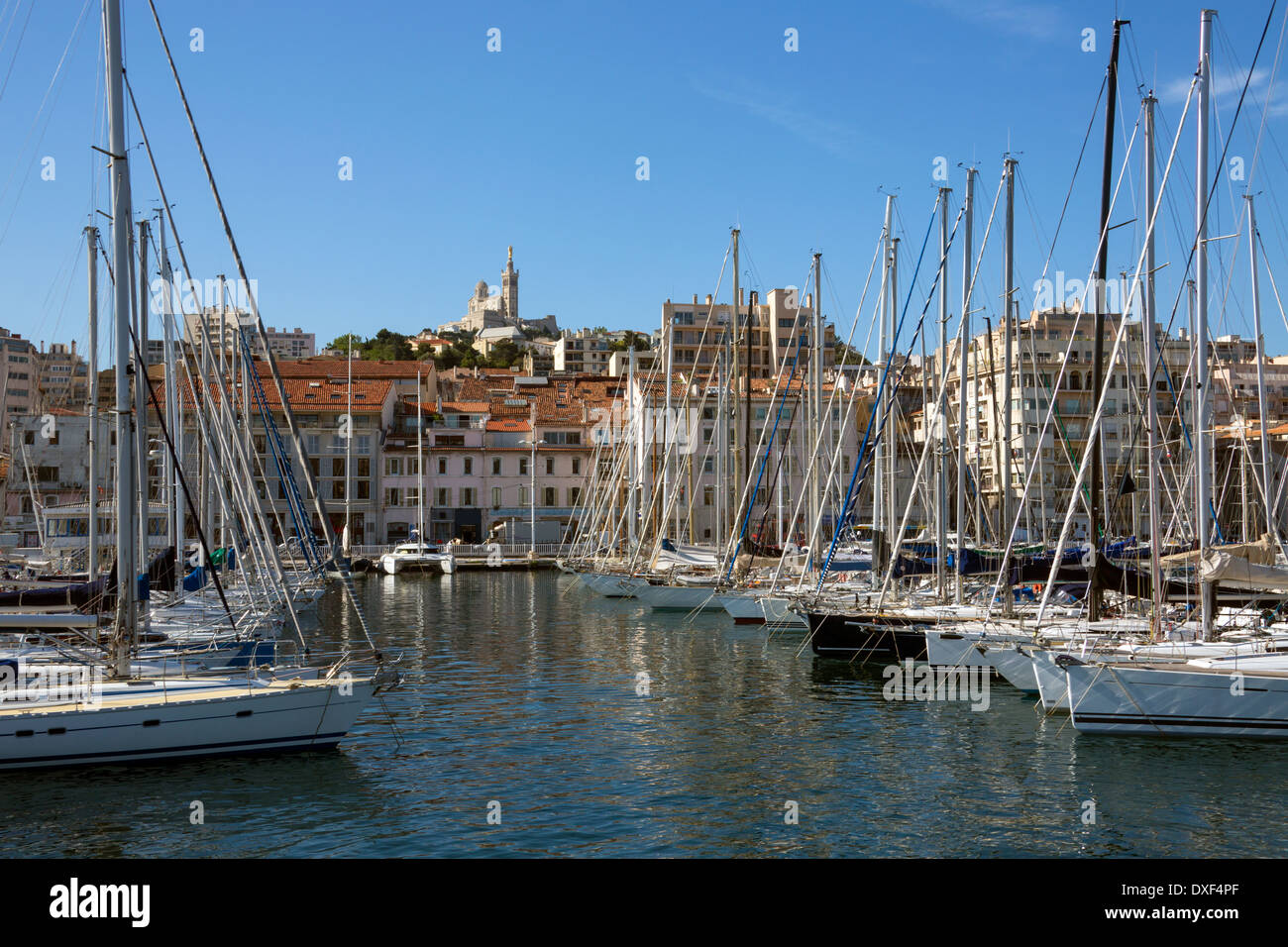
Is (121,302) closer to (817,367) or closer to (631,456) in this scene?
(817,367)

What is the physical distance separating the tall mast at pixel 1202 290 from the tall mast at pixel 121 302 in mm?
19927

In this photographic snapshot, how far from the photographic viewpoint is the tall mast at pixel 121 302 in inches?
774

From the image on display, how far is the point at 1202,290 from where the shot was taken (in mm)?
24156

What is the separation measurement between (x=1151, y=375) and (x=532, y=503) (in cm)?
6926

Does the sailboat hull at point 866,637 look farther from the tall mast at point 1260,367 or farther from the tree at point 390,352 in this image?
the tree at point 390,352

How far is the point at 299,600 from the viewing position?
42844 mm

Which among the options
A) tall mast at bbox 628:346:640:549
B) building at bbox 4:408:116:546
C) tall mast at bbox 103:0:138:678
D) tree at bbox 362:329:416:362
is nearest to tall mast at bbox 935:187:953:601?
tall mast at bbox 103:0:138:678

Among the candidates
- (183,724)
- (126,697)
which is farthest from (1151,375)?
(126,697)

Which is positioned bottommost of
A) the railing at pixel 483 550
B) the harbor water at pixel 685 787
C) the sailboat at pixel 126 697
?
the harbor water at pixel 685 787

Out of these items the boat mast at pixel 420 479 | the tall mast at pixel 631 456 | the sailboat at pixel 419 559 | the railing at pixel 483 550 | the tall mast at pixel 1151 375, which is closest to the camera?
the tall mast at pixel 1151 375

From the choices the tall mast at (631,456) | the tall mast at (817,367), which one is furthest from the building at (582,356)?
the tall mast at (817,367)

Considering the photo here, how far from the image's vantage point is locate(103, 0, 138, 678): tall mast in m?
19.7

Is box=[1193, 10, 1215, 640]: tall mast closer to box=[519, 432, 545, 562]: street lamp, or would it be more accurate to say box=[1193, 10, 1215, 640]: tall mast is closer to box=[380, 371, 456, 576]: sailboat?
box=[380, 371, 456, 576]: sailboat
